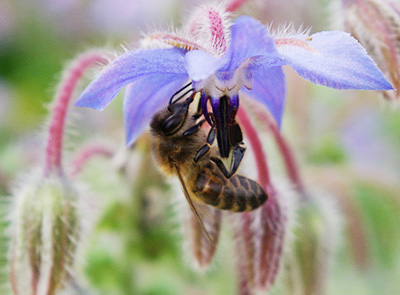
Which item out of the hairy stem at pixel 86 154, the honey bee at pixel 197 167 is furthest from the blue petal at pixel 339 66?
the hairy stem at pixel 86 154

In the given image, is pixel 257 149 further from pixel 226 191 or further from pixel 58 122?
pixel 58 122

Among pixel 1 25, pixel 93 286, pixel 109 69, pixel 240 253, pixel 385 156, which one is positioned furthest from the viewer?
pixel 1 25

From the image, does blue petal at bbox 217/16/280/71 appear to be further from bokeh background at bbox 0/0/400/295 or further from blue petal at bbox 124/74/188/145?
bokeh background at bbox 0/0/400/295

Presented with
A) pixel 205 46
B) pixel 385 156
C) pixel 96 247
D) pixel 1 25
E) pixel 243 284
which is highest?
pixel 1 25

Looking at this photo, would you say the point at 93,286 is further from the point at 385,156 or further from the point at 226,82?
the point at 385,156

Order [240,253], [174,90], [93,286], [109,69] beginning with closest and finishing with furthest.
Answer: [109,69] < [174,90] < [240,253] < [93,286]

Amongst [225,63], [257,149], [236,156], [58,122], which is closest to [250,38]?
[225,63]

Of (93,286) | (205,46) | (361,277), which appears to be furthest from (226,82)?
(361,277)
